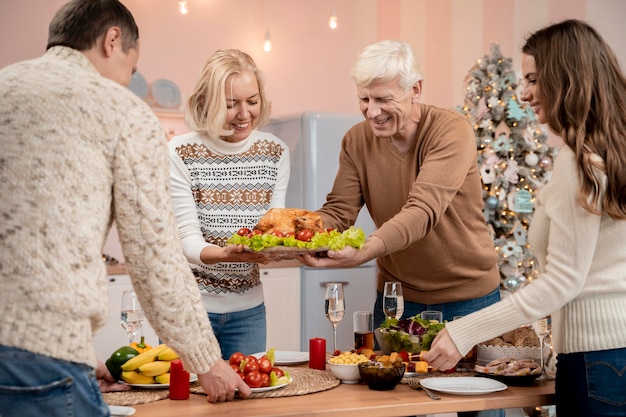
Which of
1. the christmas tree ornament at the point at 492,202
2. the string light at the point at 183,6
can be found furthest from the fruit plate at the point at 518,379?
the string light at the point at 183,6

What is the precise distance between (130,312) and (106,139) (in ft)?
3.31

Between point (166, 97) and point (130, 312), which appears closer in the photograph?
point (130, 312)

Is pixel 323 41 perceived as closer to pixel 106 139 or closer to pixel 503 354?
pixel 503 354

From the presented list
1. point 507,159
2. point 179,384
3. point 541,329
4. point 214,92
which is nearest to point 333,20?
point 507,159

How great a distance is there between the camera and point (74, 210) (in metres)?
1.51

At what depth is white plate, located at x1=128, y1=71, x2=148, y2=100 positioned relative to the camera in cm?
614

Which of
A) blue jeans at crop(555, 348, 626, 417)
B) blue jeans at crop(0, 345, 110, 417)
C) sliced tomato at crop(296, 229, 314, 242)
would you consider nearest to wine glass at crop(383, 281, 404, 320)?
sliced tomato at crop(296, 229, 314, 242)

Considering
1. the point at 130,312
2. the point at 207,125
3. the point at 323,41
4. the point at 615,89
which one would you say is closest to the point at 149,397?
the point at 130,312

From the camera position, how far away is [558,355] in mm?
2086

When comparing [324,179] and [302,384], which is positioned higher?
[324,179]

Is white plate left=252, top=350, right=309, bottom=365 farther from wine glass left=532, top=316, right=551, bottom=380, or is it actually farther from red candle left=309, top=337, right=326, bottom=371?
wine glass left=532, top=316, right=551, bottom=380

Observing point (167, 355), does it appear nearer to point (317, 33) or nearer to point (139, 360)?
point (139, 360)

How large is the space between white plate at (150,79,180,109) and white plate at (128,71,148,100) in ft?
0.25

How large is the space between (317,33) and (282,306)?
2890 mm
